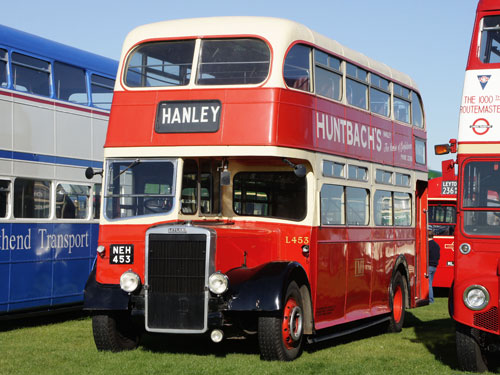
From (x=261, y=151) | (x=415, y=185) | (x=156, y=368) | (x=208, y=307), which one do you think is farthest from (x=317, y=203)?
(x=415, y=185)

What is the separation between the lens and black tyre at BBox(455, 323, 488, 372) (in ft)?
36.4

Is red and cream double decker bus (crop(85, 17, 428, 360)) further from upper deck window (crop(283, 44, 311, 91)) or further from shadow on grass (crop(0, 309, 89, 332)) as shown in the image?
shadow on grass (crop(0, 309, 89, 332))

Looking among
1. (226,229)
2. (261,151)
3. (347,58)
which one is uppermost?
(347,58)

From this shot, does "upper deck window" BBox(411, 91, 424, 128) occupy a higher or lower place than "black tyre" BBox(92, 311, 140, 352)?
higher

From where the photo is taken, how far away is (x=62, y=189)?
17.0 meters

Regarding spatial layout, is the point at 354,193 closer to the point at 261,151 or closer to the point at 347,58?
the point at 347,58

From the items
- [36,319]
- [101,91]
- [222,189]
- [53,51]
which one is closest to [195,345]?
[222,189]

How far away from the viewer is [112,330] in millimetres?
12344

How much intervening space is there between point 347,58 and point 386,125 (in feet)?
6.18

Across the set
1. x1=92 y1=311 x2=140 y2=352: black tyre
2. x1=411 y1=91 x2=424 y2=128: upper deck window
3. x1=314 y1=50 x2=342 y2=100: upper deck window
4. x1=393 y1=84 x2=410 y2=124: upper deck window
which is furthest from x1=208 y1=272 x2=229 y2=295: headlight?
x1=411 y1=91 x2=424 y2=128: upper deck window

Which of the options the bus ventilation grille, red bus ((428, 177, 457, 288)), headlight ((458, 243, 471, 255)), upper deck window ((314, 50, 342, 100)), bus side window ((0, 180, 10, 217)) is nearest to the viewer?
the bus ventilation grille

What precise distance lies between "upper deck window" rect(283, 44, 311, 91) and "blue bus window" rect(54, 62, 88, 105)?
553 cm

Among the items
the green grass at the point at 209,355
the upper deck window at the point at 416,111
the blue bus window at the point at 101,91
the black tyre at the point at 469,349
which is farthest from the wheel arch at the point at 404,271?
the blue bus window at the point at 101,91

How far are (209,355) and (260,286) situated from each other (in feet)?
4.16
